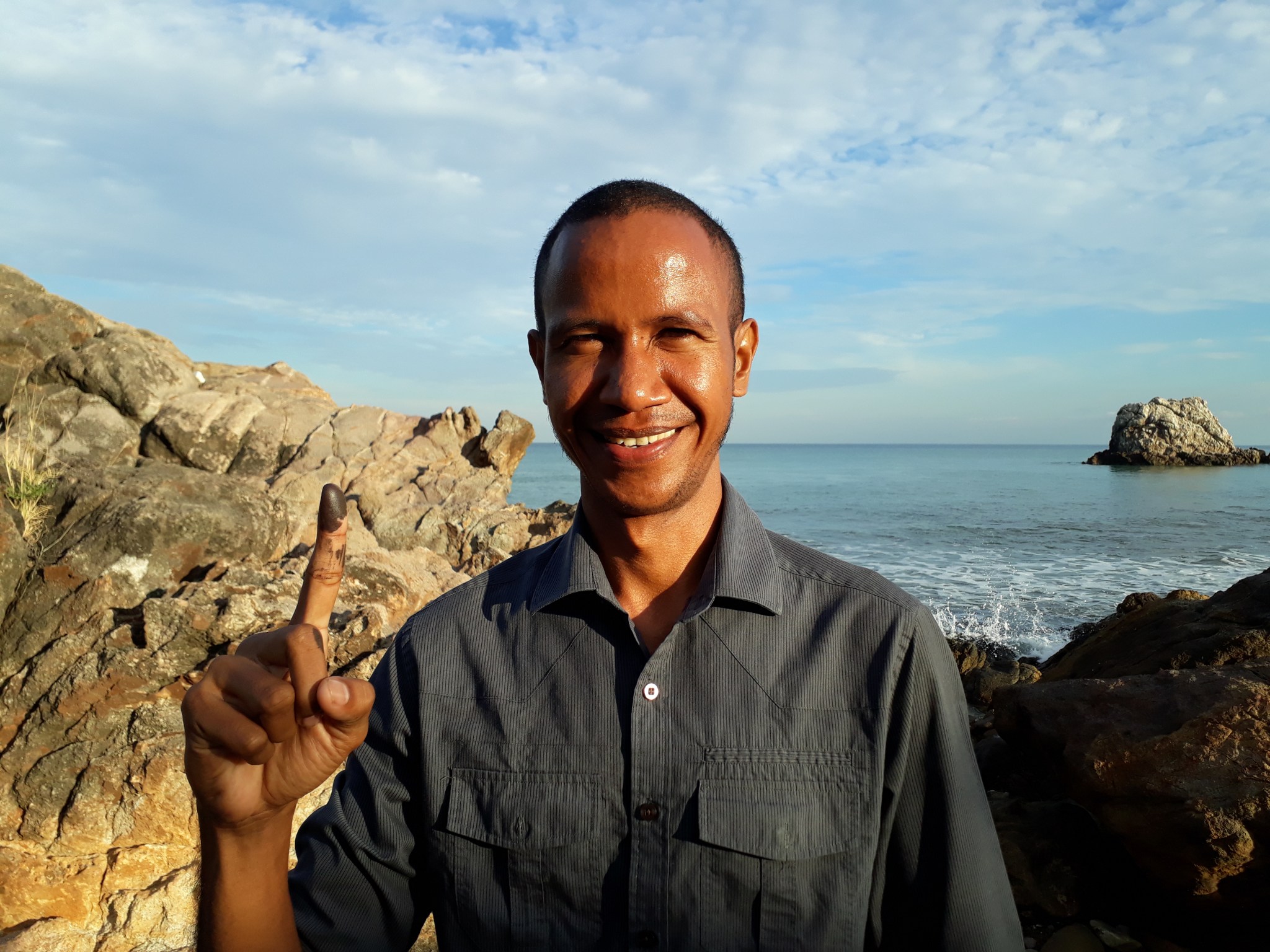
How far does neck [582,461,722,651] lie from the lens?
206cm

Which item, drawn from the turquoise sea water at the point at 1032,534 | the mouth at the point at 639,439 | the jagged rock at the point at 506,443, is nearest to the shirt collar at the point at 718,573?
the mouth at the point at 639,439

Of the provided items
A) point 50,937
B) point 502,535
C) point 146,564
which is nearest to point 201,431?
point 502,535

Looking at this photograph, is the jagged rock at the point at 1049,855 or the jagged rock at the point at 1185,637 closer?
the jagged rock at the point at 1049,855

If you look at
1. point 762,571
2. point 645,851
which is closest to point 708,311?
point 762,571

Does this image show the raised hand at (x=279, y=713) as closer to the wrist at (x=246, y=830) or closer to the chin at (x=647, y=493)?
the wrist at (x=246, y=830)

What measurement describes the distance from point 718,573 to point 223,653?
5.32 m

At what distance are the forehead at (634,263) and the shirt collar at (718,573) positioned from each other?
1.86 ft

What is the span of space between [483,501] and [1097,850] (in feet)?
28.4

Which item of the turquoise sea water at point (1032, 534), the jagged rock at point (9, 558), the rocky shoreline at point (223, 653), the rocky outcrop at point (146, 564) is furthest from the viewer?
the turquoise sea water at point (1032, 534)

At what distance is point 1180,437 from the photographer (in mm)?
63281

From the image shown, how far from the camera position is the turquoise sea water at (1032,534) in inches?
637

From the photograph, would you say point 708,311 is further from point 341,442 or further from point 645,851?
point 341,442

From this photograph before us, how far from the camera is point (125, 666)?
5652 millimetres

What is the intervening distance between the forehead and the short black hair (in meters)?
0.03
